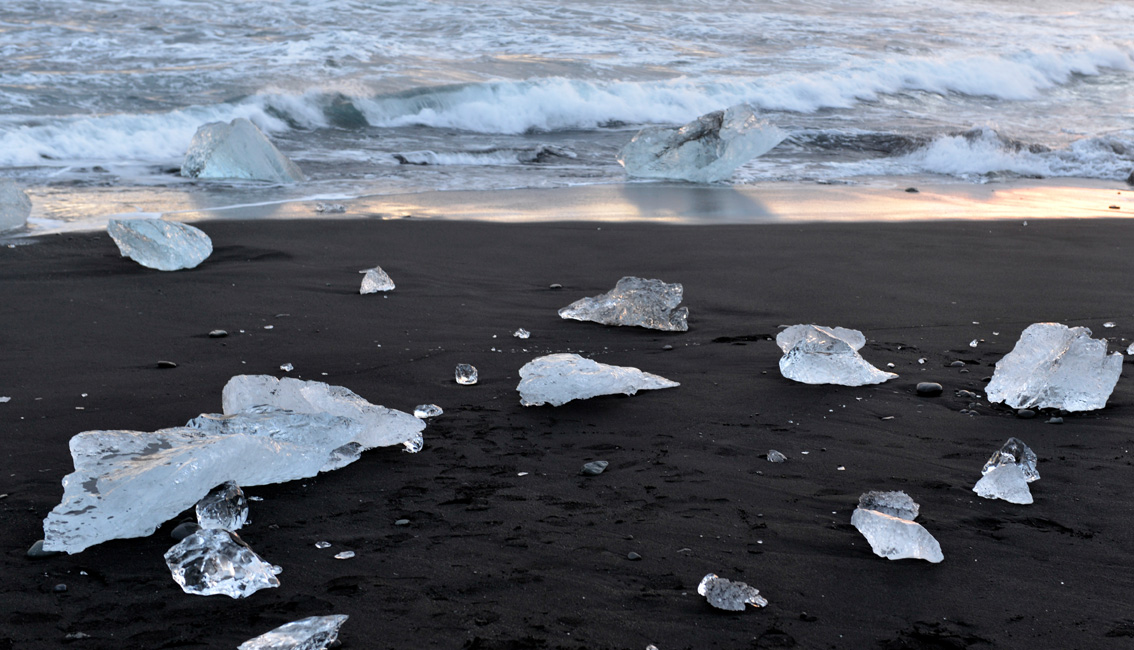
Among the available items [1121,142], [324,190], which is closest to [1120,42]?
[1121,142]

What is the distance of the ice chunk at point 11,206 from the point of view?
15.5ft

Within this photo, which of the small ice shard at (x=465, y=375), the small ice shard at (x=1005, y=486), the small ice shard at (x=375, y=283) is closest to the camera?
the small ice shard at (x=1005, y=486)

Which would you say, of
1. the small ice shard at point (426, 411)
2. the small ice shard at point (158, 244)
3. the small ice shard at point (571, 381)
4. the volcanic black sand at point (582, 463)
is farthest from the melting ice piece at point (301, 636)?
the small ice shard at point (158, 244)

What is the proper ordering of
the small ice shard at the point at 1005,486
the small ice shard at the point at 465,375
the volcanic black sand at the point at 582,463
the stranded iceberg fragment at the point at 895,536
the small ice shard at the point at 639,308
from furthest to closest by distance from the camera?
1. the small ice shard at the point at 639,308
2. the small ice shard at the point at 465,375
3. the small ice shard at the point at 1005,486
4. the stranded iceberg fragment at the point at 895,536
5. the volcanic black sand at the point at 582,463

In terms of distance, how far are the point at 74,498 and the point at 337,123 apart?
9304 millimetres

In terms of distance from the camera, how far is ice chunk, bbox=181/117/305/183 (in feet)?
22.3

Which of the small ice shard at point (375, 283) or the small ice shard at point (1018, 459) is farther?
the small ice shard at point (375, 283)

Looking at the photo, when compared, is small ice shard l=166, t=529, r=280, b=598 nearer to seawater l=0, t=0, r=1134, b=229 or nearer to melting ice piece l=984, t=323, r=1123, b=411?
melting ice piece l=984, t=323, r=1123, b=411

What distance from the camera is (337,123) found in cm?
1045

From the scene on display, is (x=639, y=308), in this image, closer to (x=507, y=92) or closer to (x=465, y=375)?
(x=465, y=375)

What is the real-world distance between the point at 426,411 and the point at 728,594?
1083 millimetres

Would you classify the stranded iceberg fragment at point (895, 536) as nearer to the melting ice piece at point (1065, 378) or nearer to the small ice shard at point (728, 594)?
the small ice shard at point (728, 594)

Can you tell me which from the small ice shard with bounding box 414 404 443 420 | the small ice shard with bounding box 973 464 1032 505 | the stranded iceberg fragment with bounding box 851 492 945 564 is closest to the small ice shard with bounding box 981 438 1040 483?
the small ice shard with bounding box 973 464 1032 505

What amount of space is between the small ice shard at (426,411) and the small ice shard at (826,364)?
104cm
